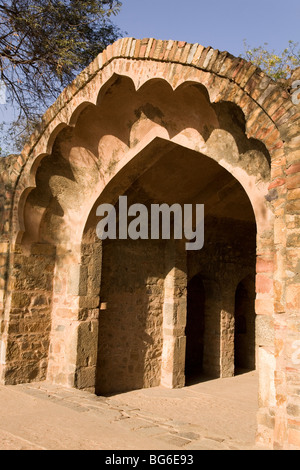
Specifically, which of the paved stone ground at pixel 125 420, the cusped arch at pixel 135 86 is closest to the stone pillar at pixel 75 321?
the paved stone ground at pixel 125 420

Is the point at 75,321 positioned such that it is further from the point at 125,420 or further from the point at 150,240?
the point at 125,420

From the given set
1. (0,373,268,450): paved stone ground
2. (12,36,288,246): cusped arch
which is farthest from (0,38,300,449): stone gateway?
(0,373,268,450): paved stone ground

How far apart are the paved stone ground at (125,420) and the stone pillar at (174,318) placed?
29cm

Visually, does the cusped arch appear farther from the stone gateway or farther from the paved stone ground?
the paved stone ground

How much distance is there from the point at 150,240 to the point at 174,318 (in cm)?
128

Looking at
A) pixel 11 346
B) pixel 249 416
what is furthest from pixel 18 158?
pixel 249 416

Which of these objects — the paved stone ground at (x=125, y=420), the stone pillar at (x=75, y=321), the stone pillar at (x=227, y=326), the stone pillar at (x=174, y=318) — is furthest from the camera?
the stone pillar at (x=227, y=326)

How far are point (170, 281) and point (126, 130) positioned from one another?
8.52 feet

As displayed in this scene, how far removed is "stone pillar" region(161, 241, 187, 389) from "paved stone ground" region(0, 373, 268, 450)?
0.29 meters

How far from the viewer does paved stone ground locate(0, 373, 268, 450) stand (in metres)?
3.33

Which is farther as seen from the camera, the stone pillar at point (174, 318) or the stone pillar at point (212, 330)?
the stone pillar at point (212, 330)

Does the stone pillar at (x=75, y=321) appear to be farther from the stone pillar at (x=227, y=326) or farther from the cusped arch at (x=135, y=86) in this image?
the stone pillar at (x=227, y=326)

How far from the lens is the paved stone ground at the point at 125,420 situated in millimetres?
3328

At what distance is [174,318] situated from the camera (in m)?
6.79
